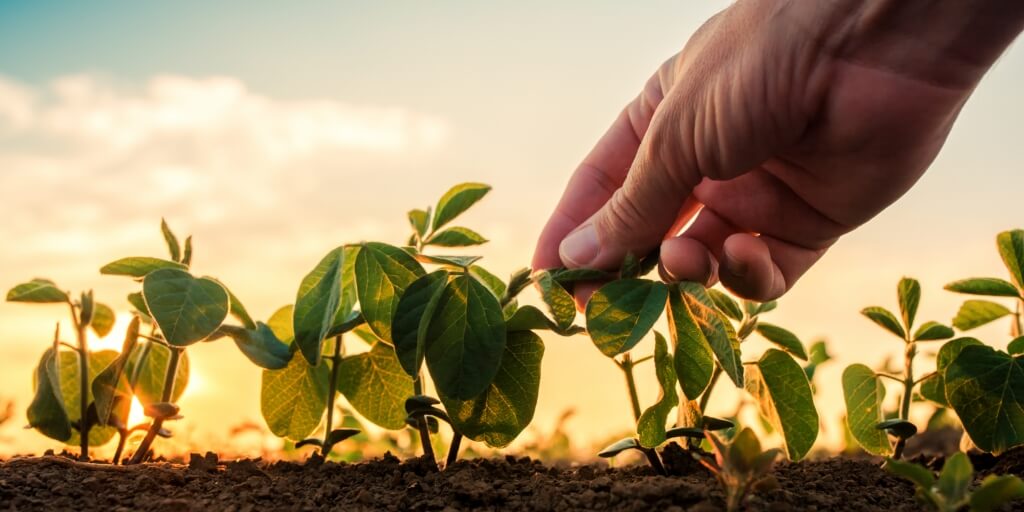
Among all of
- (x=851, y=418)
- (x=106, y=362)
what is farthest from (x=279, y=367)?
(x=851, y=418)

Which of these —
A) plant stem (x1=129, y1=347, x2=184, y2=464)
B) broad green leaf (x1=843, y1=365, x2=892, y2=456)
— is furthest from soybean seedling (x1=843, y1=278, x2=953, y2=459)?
plant stem (x1=129, y1=347, x2=184, y2=464)

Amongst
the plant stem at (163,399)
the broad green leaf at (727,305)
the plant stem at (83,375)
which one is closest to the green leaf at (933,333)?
the broad green leaf at (727,305)

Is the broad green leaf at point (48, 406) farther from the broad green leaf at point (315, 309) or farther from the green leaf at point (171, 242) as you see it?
the broad green leaf at point (315, 309)

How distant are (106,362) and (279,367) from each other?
75 cm

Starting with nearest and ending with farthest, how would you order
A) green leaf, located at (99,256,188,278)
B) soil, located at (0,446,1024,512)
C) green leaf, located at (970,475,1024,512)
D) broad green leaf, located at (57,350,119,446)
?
green leaf, located at (970,475,1024,512) < soil, located at (0,446,1024,512) < green leaf, located at (99,256,188,278) < broad green leaf, located at (57,350,119,446)

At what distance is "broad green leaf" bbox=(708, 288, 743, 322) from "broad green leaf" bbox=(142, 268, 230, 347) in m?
1.23

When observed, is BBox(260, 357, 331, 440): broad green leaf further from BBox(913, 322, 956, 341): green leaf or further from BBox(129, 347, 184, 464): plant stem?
BBox(913, 322, 956, 341): green leaf

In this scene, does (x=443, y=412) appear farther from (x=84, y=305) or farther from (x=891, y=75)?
(x=891, y=75)

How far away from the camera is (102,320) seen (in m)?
2.60

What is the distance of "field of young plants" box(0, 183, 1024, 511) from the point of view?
1902 millimetres

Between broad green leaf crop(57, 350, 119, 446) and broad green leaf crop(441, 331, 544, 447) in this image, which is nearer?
broad green leaf crop(441, 331, 544, 447)

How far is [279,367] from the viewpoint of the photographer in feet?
7.27

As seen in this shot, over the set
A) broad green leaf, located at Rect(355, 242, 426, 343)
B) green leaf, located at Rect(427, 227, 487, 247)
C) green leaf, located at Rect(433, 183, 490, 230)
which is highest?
green leaf, located at Rect(433, 183, 490, 230)

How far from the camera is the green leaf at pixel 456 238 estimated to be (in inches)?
90.5
